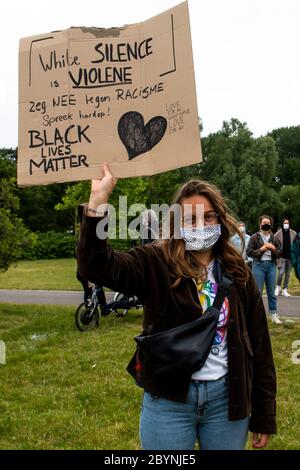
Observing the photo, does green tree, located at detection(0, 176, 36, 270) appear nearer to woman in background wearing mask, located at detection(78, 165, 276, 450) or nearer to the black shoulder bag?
woman in background wearing mask, located at detection(78, 165, 276, 450)

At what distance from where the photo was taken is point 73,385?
6328 millimetres

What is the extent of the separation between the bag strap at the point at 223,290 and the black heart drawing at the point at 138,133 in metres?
0.80

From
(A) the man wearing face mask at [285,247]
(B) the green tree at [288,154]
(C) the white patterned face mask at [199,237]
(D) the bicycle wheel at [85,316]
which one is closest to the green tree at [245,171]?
(B) the green tree at [288,154]

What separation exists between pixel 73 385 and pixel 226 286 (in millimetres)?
4290

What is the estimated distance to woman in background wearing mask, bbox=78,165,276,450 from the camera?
2385 millimetres

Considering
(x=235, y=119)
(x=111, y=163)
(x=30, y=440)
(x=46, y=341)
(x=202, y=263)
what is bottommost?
(x=30, y=440)

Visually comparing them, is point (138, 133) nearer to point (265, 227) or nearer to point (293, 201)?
point (265, 227)

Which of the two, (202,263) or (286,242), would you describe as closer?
(202,263)

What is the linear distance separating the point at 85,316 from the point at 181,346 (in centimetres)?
726

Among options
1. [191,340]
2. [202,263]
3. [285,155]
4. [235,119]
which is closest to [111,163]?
[202,263]

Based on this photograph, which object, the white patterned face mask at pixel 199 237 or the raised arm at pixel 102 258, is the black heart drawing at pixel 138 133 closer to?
the raised arm at pixel 102 258

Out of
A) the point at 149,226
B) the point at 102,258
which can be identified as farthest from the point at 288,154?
the point at 102,258

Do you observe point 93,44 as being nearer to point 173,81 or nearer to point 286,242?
point 173,81

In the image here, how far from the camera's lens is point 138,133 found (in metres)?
2.81
